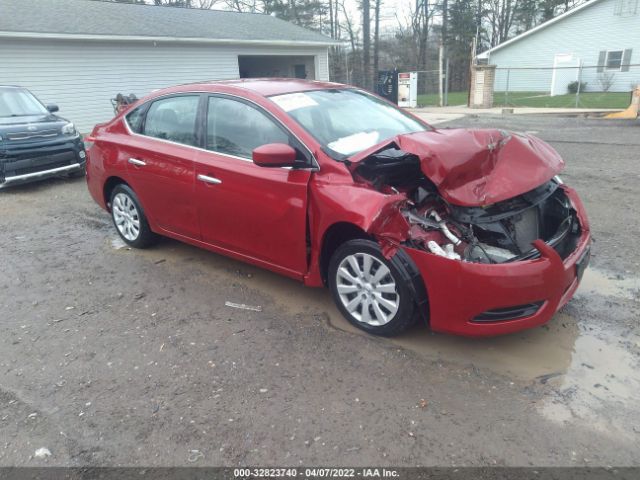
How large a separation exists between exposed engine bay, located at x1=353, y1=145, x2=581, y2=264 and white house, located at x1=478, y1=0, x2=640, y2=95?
23.2m

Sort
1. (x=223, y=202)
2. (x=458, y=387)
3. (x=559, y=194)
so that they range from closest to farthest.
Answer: (x=458, y=387)
(x=559, y=194)
(x=223, y=202)

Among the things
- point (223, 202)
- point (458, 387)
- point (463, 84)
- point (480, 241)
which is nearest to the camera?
point (458, 387)

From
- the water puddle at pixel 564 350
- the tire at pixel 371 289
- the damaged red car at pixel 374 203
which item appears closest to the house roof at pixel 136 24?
the damaged red car at pixel 374 203

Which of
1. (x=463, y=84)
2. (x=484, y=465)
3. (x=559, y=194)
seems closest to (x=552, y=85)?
(x=463, y=84)

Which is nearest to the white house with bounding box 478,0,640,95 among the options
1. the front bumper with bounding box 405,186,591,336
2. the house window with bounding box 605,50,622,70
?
the house window with bounding box 605,50,622,70

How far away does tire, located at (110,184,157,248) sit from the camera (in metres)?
4.88

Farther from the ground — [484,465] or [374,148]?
[374,148]

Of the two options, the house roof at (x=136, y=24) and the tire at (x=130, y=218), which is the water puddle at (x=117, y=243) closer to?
the tire at (x=130, y=218)

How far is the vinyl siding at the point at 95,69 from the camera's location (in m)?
13.6

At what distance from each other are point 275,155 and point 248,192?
56 centimetres

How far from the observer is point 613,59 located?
1024 inches

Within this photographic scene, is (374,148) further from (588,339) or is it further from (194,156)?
(588,339)

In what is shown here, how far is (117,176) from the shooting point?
4902 millimetres

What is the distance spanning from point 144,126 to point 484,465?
13.4ft
